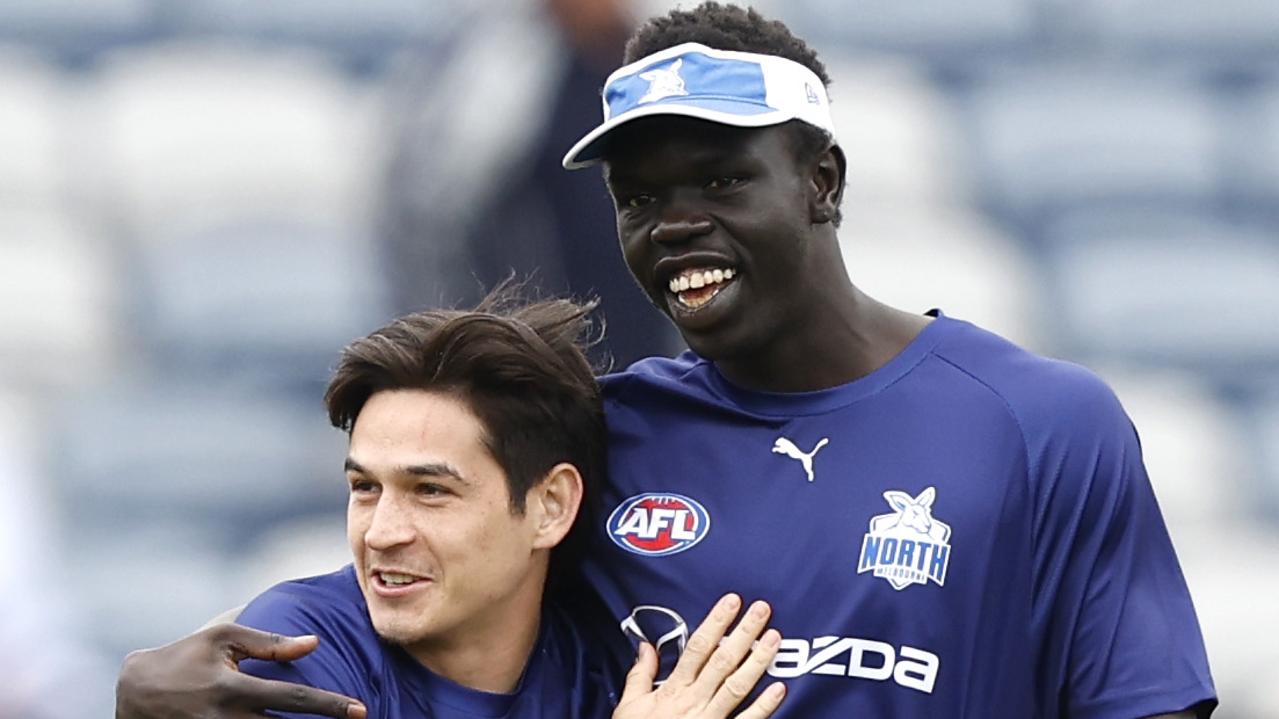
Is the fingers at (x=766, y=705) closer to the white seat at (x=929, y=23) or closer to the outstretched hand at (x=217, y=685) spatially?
the outstretched hand at (x=217, y=685)

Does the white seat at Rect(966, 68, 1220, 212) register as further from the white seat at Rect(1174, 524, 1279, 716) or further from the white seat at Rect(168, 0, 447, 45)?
the white seat at Rect(168, 0, 447, 45)

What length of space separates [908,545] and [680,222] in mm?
510

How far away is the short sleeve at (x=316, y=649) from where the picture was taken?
2934 millimetres

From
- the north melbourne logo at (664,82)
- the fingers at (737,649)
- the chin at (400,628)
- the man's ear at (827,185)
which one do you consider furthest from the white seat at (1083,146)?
the chin at (400,628)

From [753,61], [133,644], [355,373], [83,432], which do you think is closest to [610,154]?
[753,61]

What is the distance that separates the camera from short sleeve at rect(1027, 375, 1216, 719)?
2.93 m

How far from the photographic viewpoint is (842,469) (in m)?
3.09

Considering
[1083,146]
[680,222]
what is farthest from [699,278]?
[1083,146]

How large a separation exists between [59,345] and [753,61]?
461cm

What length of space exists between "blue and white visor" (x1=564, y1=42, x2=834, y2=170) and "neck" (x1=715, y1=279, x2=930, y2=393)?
25cm

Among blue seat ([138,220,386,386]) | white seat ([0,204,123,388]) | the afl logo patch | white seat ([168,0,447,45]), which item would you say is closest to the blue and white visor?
the afl logo patch

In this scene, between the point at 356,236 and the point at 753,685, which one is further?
the point at 356,236

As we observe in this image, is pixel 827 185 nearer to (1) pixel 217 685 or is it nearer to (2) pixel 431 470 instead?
(2) pixel 431 470

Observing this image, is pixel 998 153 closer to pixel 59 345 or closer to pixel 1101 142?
pixel 1101 142
